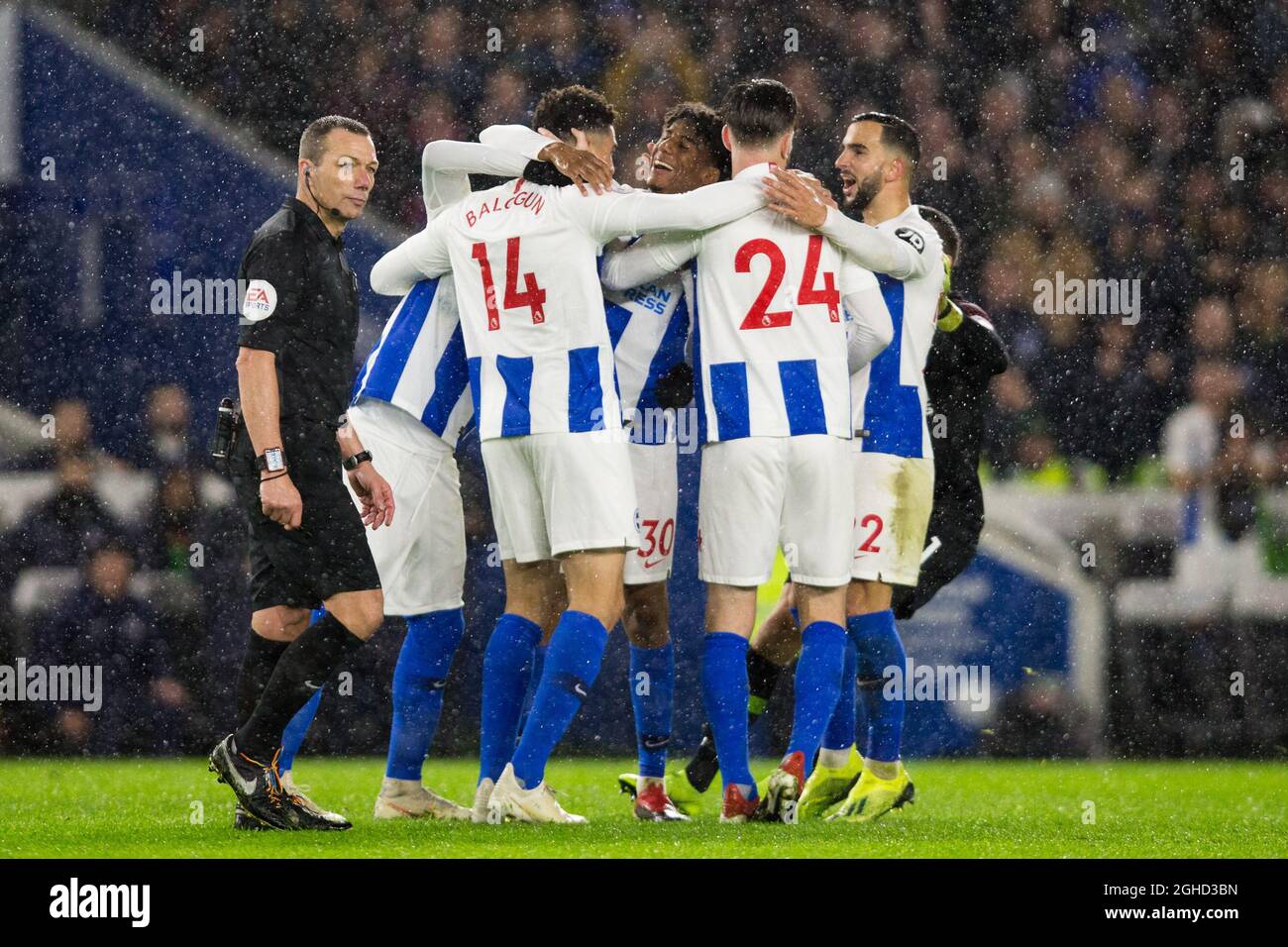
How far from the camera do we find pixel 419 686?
503cm

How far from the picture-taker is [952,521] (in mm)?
6422

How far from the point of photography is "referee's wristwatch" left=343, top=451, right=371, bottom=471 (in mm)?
4777

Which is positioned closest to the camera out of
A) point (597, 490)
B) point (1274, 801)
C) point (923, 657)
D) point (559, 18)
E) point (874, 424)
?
point (597, 490)

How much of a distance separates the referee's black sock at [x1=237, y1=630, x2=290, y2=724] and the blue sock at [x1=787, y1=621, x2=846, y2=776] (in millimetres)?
1558

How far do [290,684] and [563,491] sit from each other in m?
0.91

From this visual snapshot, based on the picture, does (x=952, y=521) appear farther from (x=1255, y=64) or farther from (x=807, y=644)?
(x=1255, y=64)

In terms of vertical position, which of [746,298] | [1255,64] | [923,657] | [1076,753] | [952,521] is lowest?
[1076,753]

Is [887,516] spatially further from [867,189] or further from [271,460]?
[271,460]

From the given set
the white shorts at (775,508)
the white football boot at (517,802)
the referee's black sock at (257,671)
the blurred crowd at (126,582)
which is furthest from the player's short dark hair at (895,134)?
the blurred crowd at (126,582)

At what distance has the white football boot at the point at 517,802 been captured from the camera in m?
4.58

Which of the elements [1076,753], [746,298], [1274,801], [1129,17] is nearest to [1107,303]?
[1129,17]

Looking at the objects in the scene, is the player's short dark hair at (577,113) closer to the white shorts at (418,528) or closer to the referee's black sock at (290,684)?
the white shorts at (418,528)

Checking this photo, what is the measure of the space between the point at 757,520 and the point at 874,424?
2.58 feet

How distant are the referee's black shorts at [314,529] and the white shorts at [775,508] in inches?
38.9
